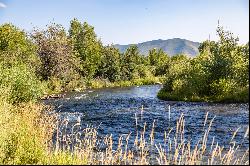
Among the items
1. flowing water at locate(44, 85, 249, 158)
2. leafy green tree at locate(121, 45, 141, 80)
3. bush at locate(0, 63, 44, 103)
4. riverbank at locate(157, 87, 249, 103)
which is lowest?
flowing water at locate(44, 85, 249, 158)

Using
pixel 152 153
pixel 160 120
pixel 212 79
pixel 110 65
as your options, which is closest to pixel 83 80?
pixel 110 65

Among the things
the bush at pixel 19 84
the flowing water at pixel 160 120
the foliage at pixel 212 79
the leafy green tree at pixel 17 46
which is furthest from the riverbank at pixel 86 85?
the flowing water at pixel 160 120

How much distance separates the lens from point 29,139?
35.8 feet

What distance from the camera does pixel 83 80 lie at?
64938 mm

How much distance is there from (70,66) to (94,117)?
36.7m

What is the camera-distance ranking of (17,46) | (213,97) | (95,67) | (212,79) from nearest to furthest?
1. (213,97)
2. (212,79)
3. (17,46)
4. (95,67)

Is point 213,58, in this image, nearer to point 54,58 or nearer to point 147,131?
point 147,131

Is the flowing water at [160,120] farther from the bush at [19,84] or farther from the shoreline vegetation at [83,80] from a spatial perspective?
the bush at [19,84]

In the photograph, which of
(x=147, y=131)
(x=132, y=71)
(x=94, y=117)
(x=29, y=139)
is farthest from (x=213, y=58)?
(x=132, y=71)

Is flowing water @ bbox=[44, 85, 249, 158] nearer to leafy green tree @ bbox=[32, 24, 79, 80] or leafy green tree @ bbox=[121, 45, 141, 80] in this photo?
leafy green tree @ bbox=[32, 24, 79, 80]

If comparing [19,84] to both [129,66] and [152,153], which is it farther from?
[129,66]

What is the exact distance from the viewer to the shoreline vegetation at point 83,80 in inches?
391

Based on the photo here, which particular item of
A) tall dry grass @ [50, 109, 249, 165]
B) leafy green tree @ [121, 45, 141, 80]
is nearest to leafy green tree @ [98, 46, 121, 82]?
leafy green tree @ [121, 45, 141, 80]

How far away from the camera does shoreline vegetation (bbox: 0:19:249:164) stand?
992cm
